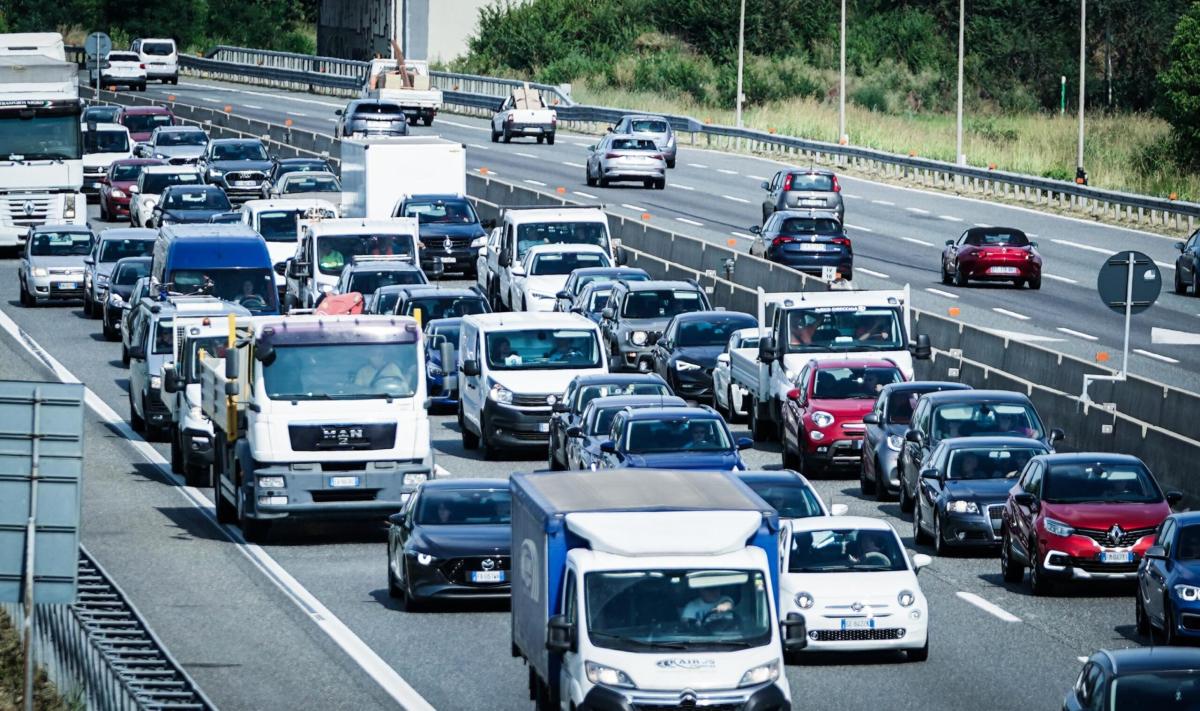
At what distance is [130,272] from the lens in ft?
155

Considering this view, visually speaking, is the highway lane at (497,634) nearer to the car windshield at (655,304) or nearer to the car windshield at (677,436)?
the car windshield at (677,436)

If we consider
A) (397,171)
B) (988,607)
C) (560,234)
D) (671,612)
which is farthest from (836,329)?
(671,612)

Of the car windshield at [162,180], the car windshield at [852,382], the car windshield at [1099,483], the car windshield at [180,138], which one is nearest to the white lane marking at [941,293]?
the car windshield at [852,382]

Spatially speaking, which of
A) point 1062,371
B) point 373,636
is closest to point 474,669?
point 373,636

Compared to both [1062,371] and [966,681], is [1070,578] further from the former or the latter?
[1062,371]

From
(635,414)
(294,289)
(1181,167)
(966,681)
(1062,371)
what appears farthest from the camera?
(1181,167)

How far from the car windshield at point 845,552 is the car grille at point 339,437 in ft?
21.5

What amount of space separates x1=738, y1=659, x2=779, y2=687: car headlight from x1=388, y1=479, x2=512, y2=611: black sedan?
691 centimetres

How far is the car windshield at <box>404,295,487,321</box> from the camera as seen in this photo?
40.8m

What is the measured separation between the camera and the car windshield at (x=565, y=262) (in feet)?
150

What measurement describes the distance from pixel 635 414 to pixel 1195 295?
24.5 m

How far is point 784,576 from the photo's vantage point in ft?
71.3

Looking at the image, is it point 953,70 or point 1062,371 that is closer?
point 1062,371

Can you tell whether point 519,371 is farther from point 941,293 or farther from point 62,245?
point 62,245
